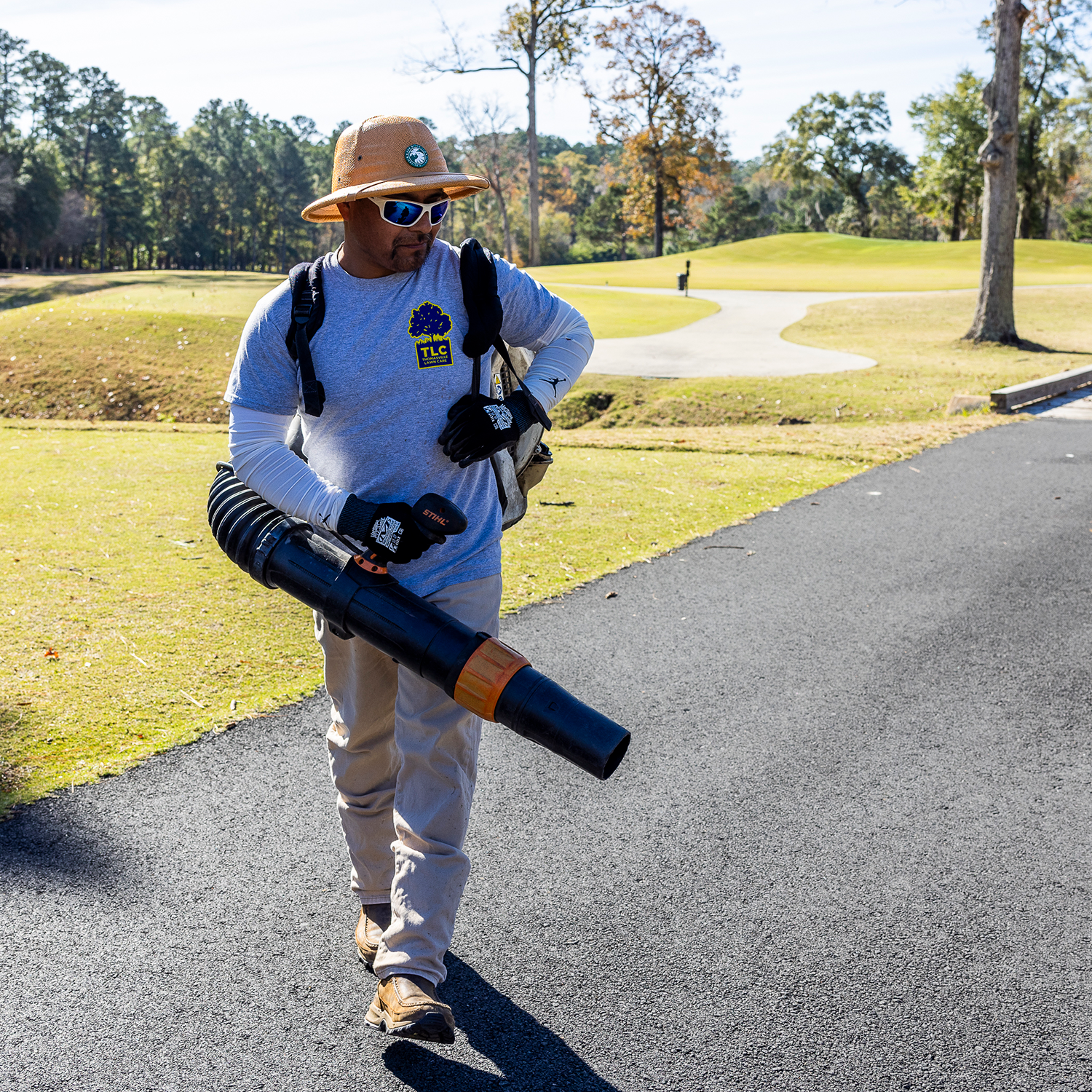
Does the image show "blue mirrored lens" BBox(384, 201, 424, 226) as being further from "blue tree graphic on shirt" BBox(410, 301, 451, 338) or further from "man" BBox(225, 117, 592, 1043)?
"blue tree graphic on shirt" BBox(410, 301, 451, 338)

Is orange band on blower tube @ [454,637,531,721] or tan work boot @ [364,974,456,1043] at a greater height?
orange band on blower tube @ [454,637,531,721]

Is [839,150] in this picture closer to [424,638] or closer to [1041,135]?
[1041,135]

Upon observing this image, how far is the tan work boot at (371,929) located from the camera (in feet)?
9.65

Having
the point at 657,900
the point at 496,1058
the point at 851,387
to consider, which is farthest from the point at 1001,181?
the point at 496,1058

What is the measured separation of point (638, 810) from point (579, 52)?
168 feet

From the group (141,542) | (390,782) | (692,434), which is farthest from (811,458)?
(390,782)

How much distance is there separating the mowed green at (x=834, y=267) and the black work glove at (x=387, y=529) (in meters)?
35.1

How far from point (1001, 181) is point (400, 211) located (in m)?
19.8

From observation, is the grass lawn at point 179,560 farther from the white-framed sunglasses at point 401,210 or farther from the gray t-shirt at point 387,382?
the white-framed sunglasses at point 401,210

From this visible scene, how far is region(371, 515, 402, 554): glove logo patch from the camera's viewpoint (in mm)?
2570

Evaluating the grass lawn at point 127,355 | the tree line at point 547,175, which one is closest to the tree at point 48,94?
the tree line at point 547,175

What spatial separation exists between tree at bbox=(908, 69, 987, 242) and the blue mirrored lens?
70755mm

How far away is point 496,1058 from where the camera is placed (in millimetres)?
2619

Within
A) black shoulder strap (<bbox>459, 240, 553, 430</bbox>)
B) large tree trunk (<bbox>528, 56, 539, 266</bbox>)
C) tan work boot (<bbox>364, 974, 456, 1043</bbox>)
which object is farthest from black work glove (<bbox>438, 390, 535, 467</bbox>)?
large tree trunk (<bbox>528, 56, 539, 266</bbox>)
